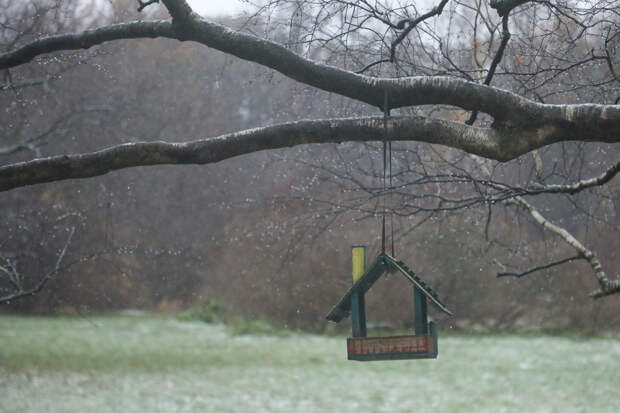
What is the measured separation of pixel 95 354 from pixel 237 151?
10.6 m

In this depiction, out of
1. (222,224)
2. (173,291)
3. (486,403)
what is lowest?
(486,403)

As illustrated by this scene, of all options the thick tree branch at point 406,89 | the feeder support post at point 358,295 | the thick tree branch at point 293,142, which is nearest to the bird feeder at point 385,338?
the feeder support post at point 358,295

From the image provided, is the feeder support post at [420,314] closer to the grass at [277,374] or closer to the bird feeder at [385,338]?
the bird feeder at [385,338]

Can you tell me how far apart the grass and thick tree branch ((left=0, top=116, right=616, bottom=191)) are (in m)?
5.25

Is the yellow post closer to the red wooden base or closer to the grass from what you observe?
the red wooden base

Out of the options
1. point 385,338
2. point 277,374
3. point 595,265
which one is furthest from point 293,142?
point 277,374

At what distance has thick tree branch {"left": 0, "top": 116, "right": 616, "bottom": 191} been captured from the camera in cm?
308

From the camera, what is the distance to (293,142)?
125 inches

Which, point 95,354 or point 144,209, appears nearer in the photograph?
point 95,354

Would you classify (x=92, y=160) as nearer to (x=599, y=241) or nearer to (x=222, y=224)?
(x=599, y=241)

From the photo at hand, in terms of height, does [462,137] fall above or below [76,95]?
below

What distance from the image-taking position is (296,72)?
3240 mm

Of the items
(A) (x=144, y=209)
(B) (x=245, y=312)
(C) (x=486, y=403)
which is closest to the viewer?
(C) (x=486, y=403)

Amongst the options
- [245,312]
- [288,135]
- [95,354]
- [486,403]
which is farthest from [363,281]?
[245,312]
